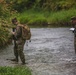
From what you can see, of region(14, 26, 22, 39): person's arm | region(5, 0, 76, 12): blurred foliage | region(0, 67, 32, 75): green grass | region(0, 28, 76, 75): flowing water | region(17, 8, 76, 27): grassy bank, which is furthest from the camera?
region(5, 0, 76, 12): blurred foliage

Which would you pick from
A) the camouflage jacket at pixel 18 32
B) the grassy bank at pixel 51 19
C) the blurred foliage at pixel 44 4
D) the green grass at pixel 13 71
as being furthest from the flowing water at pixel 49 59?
the blurred foliage at pixel 44 4

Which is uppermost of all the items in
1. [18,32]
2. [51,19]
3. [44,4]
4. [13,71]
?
[18,32]

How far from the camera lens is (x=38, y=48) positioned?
60.6ft

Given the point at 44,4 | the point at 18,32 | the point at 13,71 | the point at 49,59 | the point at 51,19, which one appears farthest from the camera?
the point at 44,4

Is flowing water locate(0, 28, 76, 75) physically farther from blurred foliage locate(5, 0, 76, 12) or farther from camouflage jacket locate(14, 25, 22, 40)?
blurred foliage locate(5, 0, 76, 12)

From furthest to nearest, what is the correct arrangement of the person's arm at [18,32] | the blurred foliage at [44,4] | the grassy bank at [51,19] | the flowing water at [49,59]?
the blurred foliage at [44,4] → the grassy bank at [51,19] → the person's arm at [18,32] → the flowing water at [49,59]

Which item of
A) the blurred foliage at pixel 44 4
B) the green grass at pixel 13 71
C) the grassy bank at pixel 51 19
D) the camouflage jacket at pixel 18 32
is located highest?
the camouflage jacket at pixel 18 32

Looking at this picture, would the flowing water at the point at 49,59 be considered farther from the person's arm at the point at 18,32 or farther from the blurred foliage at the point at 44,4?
the blurred foliage at the point at 44,4

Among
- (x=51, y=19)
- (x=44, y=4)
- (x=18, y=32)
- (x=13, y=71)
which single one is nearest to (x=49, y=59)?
(x=18, y=32)

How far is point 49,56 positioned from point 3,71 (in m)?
4.36

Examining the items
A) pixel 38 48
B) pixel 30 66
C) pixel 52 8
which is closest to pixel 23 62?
pixel 30 66

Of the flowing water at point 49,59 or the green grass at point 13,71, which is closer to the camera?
the green grass at point 13,71

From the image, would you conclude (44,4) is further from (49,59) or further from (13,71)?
(13,71)

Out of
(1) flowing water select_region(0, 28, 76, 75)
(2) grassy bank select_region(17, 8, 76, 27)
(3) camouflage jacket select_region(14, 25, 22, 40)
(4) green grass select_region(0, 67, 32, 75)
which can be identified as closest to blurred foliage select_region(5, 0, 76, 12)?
(2) grassy bank select_region(17, 8, 76, 27)
